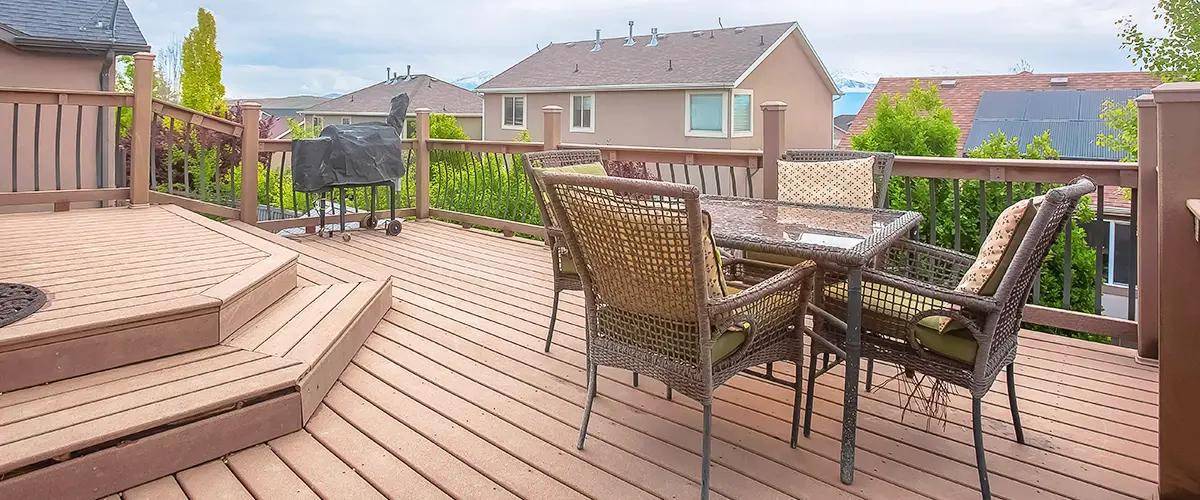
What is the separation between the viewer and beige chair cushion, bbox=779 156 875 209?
3.48m

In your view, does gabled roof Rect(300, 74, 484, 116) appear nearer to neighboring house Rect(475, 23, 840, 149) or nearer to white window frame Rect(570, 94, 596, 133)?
neighboring house Rect(475, 23, 840, 149)

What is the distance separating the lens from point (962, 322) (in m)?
1.95

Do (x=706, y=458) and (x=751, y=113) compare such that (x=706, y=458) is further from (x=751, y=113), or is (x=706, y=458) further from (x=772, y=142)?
(x=751, y=113)

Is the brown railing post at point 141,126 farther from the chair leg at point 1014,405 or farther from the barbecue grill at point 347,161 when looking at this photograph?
the chair leg at point 1014,405

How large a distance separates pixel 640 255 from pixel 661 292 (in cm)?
13

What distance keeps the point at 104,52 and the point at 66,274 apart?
5.48m

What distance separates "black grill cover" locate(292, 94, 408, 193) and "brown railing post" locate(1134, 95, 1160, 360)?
201 inches

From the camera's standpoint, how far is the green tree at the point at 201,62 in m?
14.1

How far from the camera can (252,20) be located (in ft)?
85.6

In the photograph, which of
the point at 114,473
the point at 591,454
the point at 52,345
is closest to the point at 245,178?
the point at 52,345

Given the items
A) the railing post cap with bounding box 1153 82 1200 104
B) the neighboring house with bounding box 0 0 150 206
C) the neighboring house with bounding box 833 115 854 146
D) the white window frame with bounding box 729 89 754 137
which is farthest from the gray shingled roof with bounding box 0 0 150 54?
the neighboring house with bounding box 833 115 854 146

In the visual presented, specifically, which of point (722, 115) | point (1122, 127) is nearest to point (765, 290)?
point (722, 115)

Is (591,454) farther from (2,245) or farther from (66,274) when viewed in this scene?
(2,245)

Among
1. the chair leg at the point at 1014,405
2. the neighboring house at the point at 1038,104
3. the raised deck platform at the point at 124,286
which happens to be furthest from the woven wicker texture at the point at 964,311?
the neighboring house at the point at 1038,104
